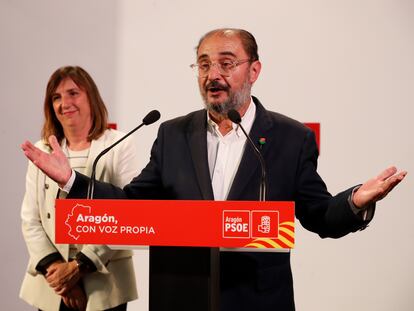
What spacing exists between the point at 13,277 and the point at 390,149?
2.26 meters

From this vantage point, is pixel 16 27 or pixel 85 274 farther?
pixel 16 27

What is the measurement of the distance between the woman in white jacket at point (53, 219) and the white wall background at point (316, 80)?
53 centimetres

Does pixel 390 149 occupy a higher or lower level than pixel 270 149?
higher

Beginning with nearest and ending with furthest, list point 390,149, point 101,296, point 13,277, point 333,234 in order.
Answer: point 333,234 < point 101,296 < point 390,149 < point 13,277

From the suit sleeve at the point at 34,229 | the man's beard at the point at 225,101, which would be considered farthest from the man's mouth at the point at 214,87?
the suit sleeve at the point at 34,229

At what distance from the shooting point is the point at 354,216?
1979mm

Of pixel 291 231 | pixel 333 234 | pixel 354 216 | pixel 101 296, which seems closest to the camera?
pixel 291 231

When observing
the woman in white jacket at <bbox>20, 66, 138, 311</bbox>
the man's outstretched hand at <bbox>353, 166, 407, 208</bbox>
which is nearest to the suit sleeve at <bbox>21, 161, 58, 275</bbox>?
the woman in white jacket at <bbox>20, 66, 138, 311</bbox>

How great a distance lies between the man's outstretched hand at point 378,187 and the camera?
1.87 meters

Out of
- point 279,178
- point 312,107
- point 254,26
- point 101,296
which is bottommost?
point 101,296

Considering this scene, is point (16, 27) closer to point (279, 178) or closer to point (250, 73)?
point (250, 73)

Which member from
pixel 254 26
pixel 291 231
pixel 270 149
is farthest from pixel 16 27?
pixel 291 231

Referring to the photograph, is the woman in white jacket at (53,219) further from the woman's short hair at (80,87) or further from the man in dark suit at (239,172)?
the man in dark suit at (239,172)

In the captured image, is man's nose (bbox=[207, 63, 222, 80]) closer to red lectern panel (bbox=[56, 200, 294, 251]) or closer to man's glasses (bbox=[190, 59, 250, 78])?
man's glasses (bbox=[190, 59, 250, 78])
